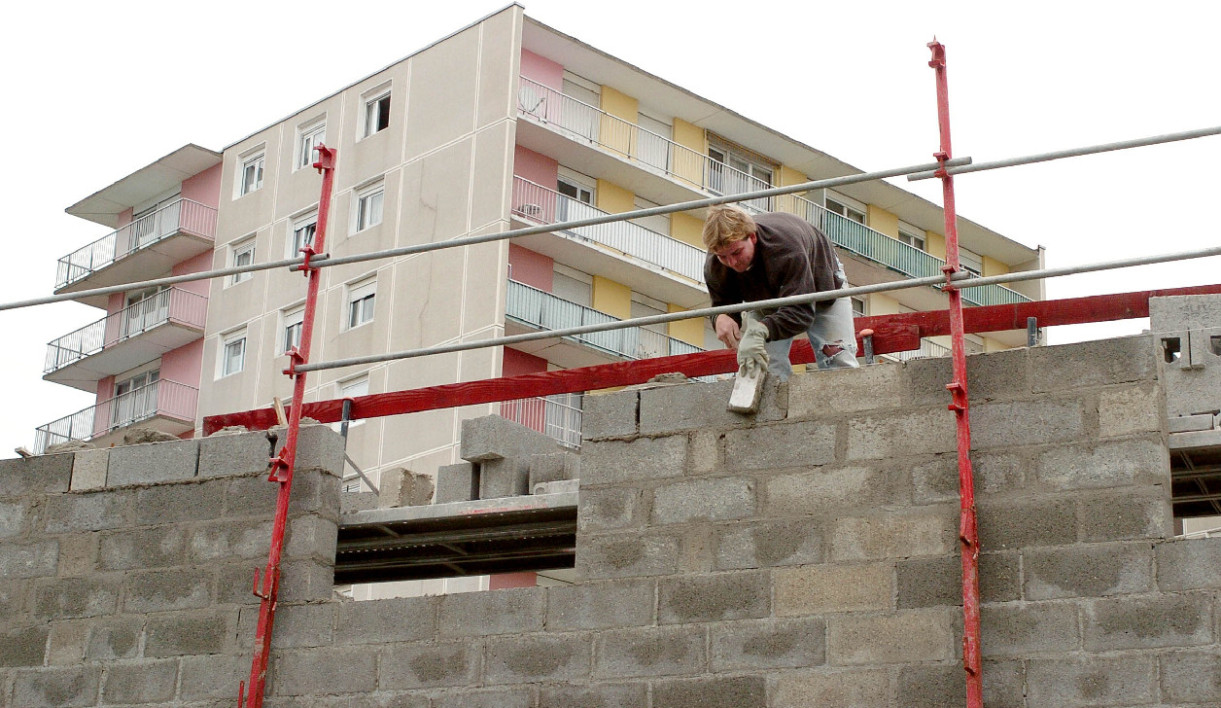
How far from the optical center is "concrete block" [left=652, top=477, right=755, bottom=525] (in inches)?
311

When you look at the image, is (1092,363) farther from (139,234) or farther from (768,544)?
(139,234)

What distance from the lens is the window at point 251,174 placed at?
39406 millimetres

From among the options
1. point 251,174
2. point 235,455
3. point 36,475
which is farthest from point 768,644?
point 251,174

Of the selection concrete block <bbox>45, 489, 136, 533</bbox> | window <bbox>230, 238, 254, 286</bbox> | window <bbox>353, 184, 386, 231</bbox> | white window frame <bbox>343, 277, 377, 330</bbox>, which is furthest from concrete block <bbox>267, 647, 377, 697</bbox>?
window <bbox>230, 238, 254, 286</bbox>

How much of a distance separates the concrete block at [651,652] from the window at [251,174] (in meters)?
32.6

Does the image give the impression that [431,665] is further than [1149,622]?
Yes

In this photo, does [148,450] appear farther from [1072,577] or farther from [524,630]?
[1072,577]

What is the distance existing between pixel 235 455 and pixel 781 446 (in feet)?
10.1

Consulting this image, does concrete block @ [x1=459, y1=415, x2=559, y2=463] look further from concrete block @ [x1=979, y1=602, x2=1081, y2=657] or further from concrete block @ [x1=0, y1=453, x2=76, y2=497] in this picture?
concrete block @ [x1=979, y1=602, x2=1081, y2=657]

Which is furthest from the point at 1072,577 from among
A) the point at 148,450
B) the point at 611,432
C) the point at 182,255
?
the point at 182,255

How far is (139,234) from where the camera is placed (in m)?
42.3

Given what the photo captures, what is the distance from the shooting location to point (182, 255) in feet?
135

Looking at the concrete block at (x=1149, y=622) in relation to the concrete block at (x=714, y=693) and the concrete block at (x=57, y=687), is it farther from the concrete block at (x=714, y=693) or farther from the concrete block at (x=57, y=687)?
the concrete block at (x=57, y=687)

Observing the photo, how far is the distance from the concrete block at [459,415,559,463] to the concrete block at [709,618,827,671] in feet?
8.18
